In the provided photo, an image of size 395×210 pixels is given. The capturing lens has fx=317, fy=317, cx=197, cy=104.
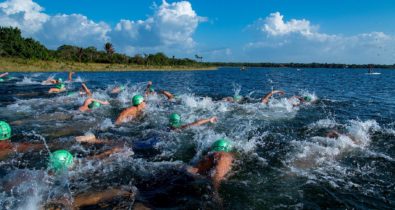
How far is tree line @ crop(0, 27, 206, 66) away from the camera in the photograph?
267ft

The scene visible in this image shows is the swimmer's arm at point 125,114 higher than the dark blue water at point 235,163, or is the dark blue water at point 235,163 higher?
the swimmer's arm at point 125,114

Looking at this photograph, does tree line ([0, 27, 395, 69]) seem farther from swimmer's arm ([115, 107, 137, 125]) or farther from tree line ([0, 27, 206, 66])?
swimmer's arm ([115, 107, 137, 125])

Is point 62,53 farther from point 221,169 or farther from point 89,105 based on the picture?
point 221,169

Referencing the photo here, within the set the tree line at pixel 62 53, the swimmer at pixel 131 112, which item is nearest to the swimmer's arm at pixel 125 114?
the swimmer at pixel 131 112

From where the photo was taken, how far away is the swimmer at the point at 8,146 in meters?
9.37

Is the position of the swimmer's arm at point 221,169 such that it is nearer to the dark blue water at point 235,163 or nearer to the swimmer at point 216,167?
the swimmer at point 216,167

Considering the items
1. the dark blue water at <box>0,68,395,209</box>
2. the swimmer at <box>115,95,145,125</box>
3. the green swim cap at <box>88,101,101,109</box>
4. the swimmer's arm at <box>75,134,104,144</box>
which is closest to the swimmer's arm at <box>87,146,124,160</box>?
the dark blue water at <box>0,68,395,209</box>

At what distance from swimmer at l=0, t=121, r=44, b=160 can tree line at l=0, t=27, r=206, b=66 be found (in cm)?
7969

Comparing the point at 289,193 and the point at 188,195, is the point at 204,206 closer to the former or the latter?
the point at 188,195

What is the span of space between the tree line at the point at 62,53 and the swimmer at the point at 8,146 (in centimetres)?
7969

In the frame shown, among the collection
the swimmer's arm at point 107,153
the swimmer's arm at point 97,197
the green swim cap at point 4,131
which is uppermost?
the green swim cap at point 4,131

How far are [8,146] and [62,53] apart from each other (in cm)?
10553

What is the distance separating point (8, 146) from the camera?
9.87 m

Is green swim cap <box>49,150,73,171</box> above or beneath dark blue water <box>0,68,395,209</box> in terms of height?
above
